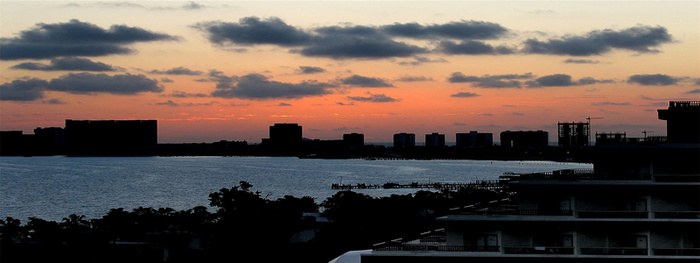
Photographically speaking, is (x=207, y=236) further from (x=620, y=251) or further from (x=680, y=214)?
(x=680, y=214)

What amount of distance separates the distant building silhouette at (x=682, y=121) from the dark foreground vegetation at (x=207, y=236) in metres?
37.6

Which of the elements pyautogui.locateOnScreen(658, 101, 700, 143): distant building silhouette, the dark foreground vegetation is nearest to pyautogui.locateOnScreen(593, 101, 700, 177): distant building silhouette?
pyautogui.locateOnScreen(658, 101, 700, 143): distant building silhouette

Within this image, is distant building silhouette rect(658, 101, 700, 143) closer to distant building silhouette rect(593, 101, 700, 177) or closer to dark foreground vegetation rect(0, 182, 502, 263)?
distant building silhouette rect(593, 101, 700, 177)

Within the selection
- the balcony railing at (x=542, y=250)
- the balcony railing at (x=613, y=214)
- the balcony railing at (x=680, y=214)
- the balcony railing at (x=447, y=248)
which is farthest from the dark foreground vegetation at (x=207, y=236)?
the balcony railing at (x=680, y=214)

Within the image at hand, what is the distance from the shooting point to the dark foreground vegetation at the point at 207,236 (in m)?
64.7

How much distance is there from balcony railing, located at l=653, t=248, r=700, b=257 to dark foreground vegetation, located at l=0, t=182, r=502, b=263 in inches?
1533

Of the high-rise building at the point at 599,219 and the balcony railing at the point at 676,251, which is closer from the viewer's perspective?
the balcony railing at the point at 676,251

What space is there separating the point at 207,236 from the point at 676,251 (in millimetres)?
49393

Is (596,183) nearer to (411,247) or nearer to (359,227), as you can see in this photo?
(411,247)

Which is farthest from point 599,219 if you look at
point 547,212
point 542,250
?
point 542,250

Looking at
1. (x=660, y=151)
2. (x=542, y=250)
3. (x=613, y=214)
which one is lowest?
(x=542, y=250)

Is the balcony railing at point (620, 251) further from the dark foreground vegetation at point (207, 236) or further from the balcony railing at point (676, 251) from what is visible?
the dark foreground vegetation at point (207, 236)

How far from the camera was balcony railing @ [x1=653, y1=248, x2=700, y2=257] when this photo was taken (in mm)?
26711

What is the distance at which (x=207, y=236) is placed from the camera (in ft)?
232
